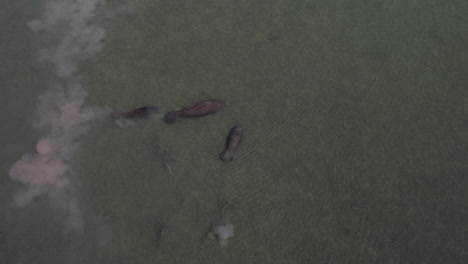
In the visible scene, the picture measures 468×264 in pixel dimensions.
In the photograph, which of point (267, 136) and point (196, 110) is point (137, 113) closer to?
point (196, 110)

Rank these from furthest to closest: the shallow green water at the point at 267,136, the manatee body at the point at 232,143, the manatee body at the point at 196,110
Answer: the manatee body at the point at 196,110 < the manatee body at the point at 232,143 < the shallow green water at the point at 267,136

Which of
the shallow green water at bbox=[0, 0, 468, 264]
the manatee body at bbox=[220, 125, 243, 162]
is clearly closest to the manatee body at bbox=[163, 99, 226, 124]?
the shallow green water at bbox=[0, 0, 468, 264]

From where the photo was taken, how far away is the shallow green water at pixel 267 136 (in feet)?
7.98

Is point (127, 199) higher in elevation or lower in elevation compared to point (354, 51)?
lower

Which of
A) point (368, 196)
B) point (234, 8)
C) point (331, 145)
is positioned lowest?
point (368, 196)

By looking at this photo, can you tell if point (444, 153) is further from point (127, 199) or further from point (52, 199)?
point (52, 199)

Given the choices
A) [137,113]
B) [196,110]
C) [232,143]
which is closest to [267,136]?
[232,143]

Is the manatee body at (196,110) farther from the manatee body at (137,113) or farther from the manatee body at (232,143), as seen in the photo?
the manatee body at (232,143)

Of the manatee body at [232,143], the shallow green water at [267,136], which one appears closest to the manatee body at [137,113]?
the shallow green water at [267,136]

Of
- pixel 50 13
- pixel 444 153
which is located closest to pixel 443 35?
pixel 444 153

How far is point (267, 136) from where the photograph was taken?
2.87m

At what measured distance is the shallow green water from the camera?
95.8 inches

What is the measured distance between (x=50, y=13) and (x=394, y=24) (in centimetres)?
326

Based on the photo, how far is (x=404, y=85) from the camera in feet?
10.5
